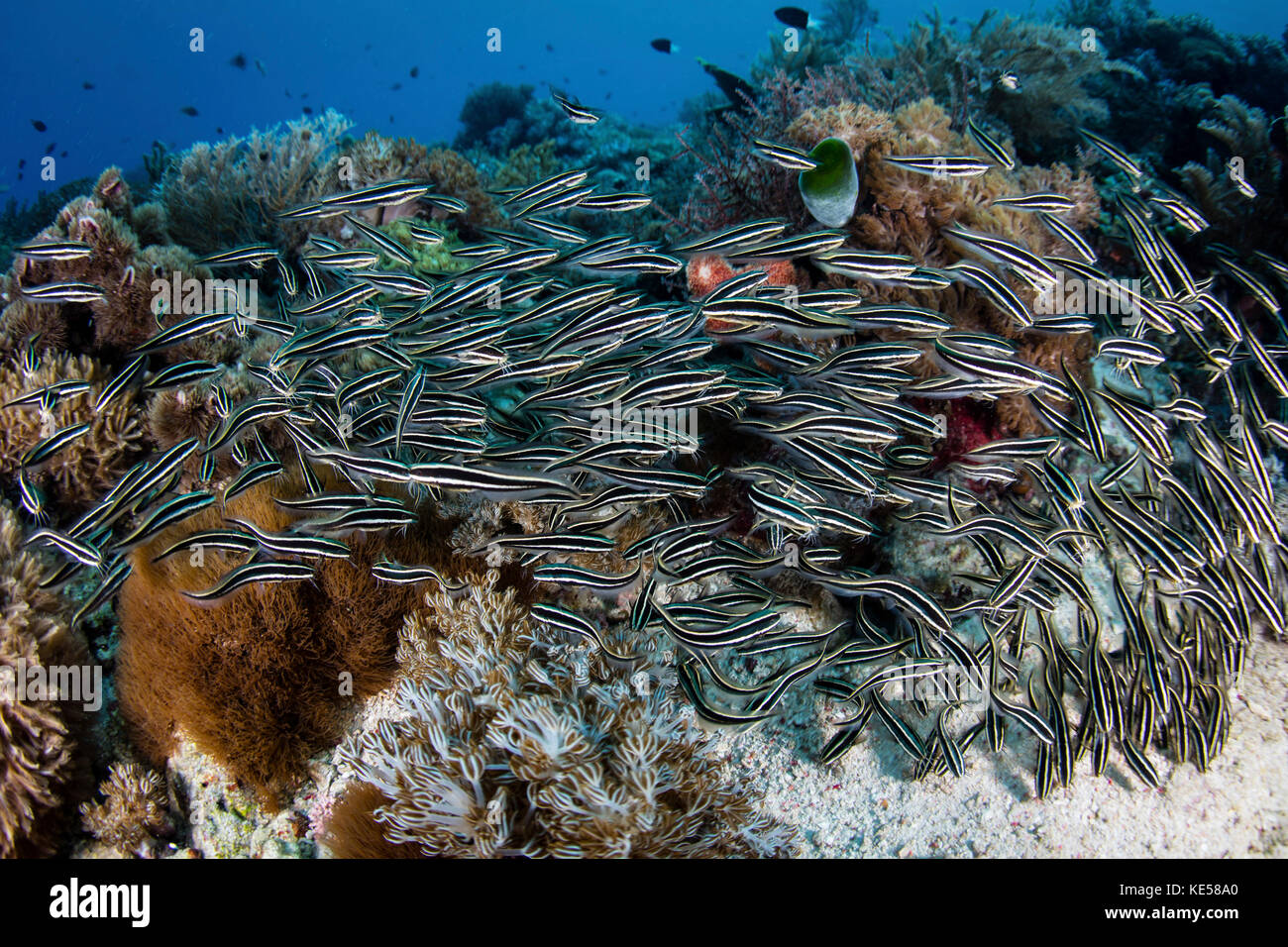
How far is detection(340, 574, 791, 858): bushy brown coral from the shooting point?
2949mm

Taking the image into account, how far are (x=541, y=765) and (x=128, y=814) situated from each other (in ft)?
10.3

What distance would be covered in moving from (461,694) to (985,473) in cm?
368

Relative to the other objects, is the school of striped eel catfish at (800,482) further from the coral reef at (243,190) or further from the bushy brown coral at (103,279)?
the coral reef at (243,190)

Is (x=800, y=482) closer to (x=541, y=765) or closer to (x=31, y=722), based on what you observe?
(x=541, y=765)

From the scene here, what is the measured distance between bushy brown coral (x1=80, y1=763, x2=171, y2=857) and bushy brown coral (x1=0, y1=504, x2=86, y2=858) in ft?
0.70

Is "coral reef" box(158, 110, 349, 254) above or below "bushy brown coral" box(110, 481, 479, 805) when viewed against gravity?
above

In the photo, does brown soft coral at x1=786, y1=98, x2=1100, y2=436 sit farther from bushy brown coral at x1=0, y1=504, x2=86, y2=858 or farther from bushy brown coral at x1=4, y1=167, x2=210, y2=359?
bushy brown coral at x1=0, y1=504, x2=86, y2=858

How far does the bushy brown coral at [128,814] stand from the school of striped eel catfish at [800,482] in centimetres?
149

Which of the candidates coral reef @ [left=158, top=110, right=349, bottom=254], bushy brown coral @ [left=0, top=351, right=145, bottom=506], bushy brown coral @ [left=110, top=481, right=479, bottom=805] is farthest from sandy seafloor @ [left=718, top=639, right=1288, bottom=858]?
coral reef @ [left=158, top=110, right=349, bottom=254]

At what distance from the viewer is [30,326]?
556 cm

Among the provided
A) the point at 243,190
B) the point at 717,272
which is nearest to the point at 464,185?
the point at 243,190

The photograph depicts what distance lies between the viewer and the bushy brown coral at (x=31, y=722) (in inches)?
145

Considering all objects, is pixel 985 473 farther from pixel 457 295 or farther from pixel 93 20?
pixel 93 20
